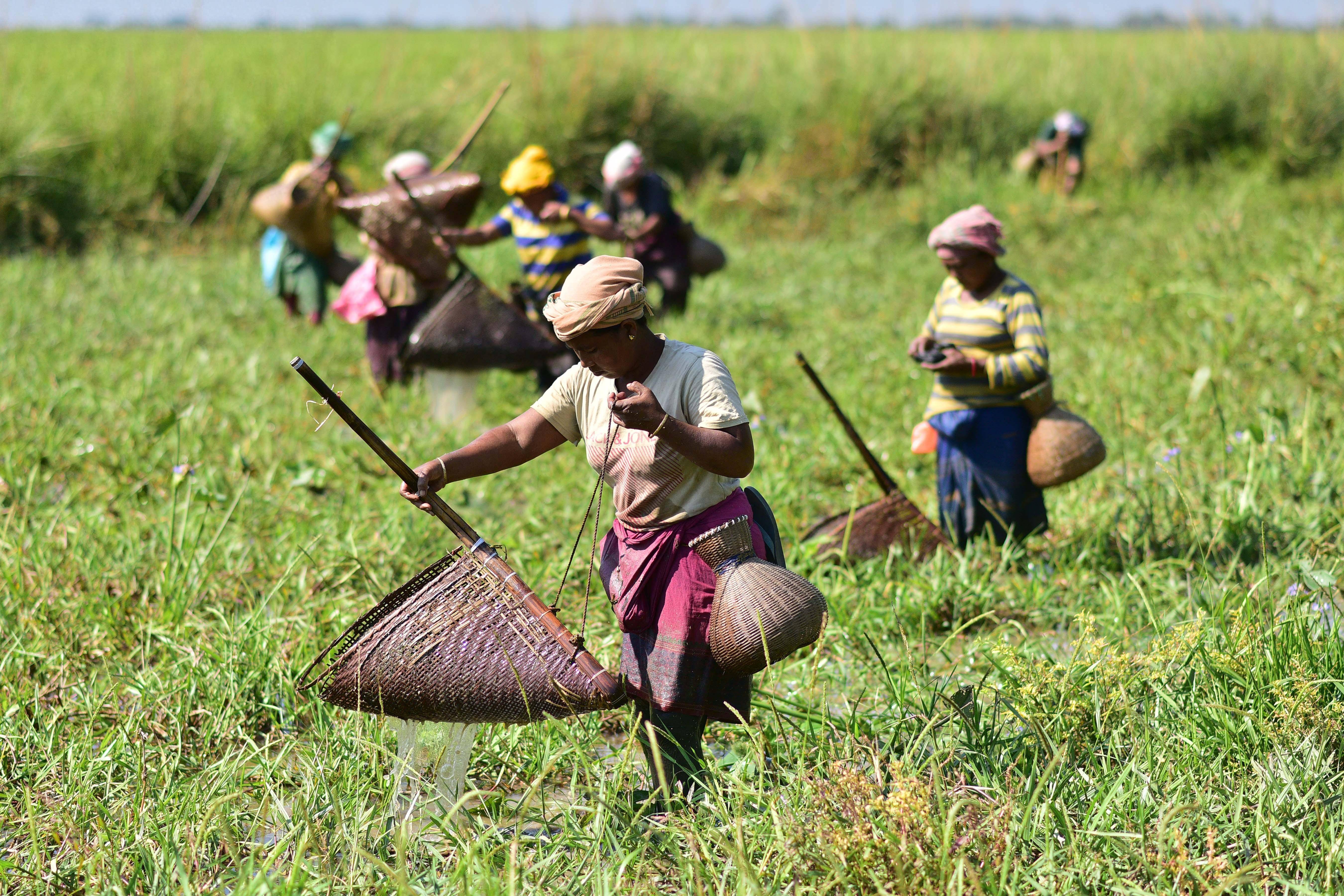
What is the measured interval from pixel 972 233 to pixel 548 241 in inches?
110

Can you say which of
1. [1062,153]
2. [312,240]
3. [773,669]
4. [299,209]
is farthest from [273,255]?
[1062,153]

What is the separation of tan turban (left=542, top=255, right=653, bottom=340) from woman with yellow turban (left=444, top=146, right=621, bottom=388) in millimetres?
3448

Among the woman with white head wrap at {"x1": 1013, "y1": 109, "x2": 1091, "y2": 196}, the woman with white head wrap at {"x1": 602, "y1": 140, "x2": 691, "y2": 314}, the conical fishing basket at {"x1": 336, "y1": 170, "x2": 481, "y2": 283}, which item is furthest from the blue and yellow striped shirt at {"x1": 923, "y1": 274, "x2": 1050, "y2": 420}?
the woman with white head wrap at {"x1": 1013, "y1": 109, "x2": 1091, "y2": 196}

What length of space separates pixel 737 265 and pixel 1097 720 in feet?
24.1

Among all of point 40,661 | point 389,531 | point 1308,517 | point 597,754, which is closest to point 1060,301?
point 1308,517

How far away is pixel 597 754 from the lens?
289cm

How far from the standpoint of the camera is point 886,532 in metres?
3.74

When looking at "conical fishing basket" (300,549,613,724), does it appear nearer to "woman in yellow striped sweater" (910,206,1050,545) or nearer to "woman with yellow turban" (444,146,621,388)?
"woman in yellow striped sweater" (910,206,1050,545)

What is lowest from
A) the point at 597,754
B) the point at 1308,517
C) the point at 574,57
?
the point at 597,754

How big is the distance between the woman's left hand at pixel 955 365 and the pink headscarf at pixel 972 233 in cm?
31

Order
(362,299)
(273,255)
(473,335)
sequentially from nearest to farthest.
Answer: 1. (473,335)
2. (362,299)
3. (273,255)

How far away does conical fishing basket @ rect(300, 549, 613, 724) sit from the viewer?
7.91ft

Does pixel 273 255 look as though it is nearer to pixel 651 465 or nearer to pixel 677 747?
pixel 651 465

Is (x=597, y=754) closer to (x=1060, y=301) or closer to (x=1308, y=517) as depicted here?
(x=1308, y=517)
